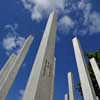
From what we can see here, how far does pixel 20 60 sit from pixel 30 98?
13.0ft

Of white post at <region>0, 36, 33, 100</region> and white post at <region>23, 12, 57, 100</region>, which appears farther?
white post at <region>0, 36, 33, 100</region>

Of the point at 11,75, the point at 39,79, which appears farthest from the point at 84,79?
the point at 11,75

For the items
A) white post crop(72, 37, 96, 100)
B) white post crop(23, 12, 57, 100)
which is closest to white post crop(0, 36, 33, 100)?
white post crop(72, 37, 96, 100)

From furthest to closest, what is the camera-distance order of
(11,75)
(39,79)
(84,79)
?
(11,75)
(84,79)
(39,79)

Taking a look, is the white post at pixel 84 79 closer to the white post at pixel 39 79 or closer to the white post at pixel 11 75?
the white post at pixel 39 79

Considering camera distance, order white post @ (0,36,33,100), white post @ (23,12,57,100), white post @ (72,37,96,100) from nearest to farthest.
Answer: white post @ (23,12,57,100) → white post @ (72,37,96,100) → white post @ (0,36,33,100)

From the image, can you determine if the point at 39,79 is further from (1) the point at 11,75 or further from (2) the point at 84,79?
(1) the point at 11,75

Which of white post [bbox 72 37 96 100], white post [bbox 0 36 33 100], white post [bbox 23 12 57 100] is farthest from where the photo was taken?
white post [bbox 0 36 33 100]

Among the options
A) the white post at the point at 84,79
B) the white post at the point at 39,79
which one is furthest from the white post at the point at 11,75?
the white post at the point at 39,79

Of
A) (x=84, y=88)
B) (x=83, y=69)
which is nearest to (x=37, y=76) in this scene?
(x=84, y=88)

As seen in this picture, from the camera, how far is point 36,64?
2230 millimetres

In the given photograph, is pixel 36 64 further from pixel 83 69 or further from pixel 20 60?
pixel 20 60

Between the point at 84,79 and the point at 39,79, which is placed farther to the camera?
the point at 84,79

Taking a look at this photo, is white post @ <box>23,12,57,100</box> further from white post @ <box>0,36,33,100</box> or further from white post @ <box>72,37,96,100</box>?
white post @ <box>0,36,33,100</box>
